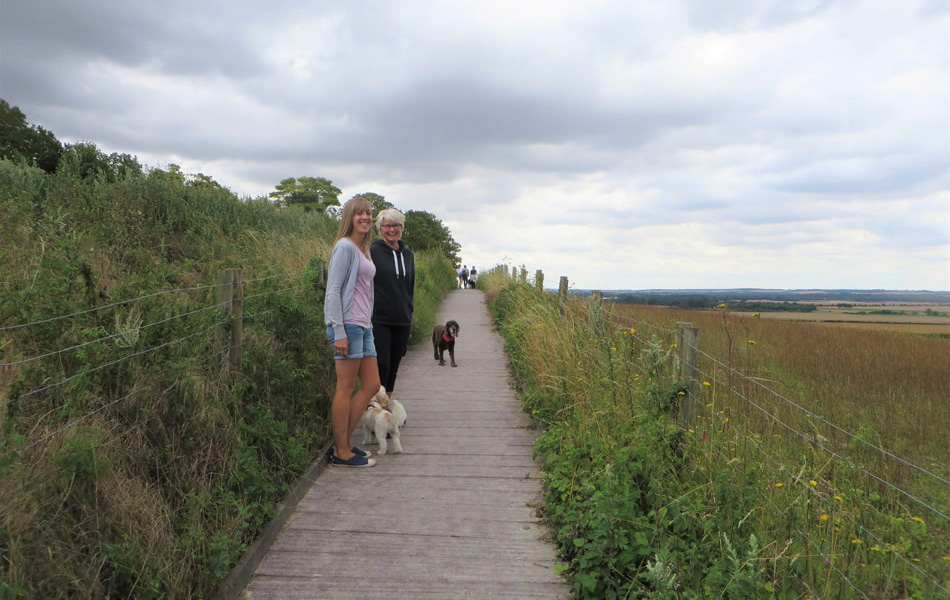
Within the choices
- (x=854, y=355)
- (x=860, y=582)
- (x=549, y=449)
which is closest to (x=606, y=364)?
(x=549, y=449)

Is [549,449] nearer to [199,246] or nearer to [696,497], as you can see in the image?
[696,497]

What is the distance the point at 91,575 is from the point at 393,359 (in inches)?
134

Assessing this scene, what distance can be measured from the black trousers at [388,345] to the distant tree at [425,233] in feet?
208

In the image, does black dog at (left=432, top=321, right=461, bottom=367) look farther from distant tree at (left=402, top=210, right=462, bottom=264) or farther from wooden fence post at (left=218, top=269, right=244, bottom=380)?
distant tree at (left=402, top=210, right=462, bottom=264)

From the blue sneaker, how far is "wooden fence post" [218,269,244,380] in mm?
1165

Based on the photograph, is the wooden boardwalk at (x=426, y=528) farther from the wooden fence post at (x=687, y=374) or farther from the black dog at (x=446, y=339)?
the black dog at (x=446, y=339)

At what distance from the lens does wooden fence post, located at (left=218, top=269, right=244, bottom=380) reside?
4707 mm

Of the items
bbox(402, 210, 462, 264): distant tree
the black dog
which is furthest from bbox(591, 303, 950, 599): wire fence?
bbox(402, 210, 462, 264): distant tree

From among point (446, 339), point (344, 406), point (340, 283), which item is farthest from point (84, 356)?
point (446, 339)

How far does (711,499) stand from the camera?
3.44 m

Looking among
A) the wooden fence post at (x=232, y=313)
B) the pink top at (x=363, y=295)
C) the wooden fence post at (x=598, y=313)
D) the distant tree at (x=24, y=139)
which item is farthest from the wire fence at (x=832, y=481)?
the distant tree at (x=24, y=139)

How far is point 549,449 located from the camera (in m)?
5.01

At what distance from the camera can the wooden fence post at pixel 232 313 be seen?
4707 millimetres

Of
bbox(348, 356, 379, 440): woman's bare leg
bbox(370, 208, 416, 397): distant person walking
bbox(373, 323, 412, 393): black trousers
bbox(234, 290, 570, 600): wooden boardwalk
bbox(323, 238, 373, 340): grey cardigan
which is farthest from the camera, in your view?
bbox(373, 323, 412, 393): black trousers
